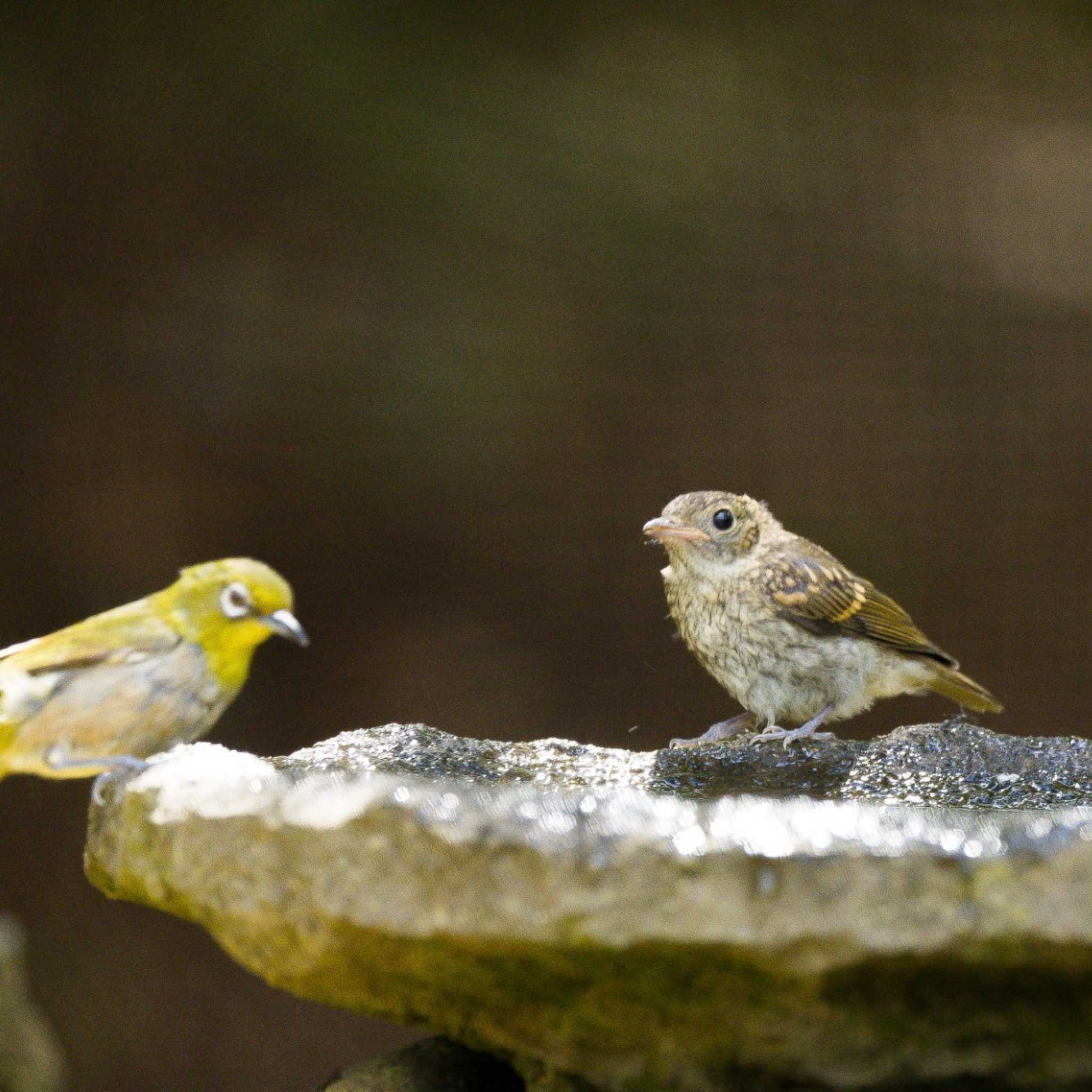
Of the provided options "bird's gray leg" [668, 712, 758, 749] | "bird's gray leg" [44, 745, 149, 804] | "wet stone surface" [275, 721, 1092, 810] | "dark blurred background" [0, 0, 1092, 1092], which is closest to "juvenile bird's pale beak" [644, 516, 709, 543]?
"bird's gray leg" [668, 712, 758, 749]

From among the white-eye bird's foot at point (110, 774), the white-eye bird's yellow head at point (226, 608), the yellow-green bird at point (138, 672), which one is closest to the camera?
the white-eye bird's foot at point (110, 774)

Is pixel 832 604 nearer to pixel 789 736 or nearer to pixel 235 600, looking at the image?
pixel 789 736

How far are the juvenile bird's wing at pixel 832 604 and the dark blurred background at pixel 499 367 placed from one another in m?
3.22

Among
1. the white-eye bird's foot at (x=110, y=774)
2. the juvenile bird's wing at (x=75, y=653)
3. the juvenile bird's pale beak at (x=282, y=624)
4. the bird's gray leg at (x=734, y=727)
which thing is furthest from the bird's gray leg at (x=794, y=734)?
the white-eye bird's foot at (x=110, y=774)

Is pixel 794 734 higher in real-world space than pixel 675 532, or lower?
lower

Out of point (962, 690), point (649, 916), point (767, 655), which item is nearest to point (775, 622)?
point (767, 655)

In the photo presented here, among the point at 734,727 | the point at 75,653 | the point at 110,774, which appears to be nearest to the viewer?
the point at 110,774

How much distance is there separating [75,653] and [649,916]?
1.37m

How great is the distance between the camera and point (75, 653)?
2.68 m

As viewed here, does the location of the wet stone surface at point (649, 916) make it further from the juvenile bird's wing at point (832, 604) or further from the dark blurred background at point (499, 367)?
the dark blurred background at point (499, 367)

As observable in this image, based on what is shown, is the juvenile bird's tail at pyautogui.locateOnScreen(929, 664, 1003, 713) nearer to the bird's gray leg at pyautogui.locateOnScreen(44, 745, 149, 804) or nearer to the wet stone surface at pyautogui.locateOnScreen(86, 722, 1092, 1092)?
the wet stone surface at pyautogui.locateOnScreen(86, 722, 1092, 1092)

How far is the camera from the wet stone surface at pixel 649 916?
68.7 inches

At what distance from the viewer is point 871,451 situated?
7090 millimetres

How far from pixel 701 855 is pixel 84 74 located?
6106mm
